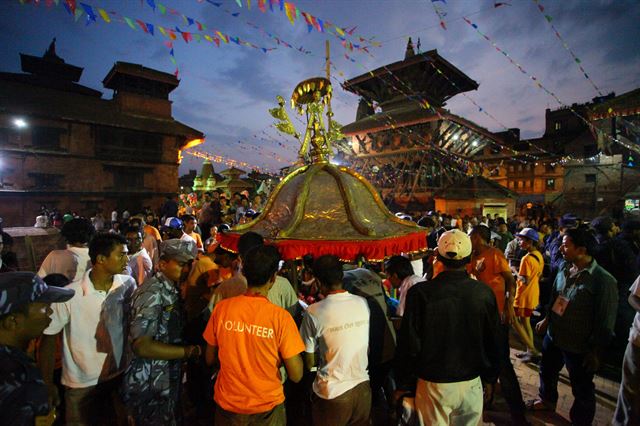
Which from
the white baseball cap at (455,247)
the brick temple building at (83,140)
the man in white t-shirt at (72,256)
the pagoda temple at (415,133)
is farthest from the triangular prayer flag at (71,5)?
the brick temple building at (83,140)

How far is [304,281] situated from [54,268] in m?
3.12

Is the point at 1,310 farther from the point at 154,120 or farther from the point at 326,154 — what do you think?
the point at 154,120

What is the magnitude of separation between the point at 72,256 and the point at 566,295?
18.5 ft

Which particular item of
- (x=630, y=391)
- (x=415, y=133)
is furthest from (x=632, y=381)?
(x=415, y=133)

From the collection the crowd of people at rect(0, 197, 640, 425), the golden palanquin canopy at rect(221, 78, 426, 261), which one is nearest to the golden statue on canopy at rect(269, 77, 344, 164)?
the golden palanquin canopy at rect(221, 78, 426, 261)

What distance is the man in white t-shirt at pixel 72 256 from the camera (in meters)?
3.69

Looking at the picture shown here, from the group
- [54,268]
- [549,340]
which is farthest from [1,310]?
[549,340]

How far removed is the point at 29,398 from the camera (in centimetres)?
152

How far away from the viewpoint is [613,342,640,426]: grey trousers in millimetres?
2607

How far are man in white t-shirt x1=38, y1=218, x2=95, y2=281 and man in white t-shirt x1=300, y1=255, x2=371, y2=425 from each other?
3.10 m

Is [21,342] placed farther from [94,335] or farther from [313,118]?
[313,118]

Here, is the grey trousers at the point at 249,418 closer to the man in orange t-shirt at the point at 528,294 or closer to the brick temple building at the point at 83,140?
the man in orange t-shirt at the point at 528,294

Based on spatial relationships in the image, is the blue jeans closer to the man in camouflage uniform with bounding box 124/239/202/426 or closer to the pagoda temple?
the man in camouflage uniform with bounding box 124/239/202/426

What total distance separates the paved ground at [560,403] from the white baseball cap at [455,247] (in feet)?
7.67
